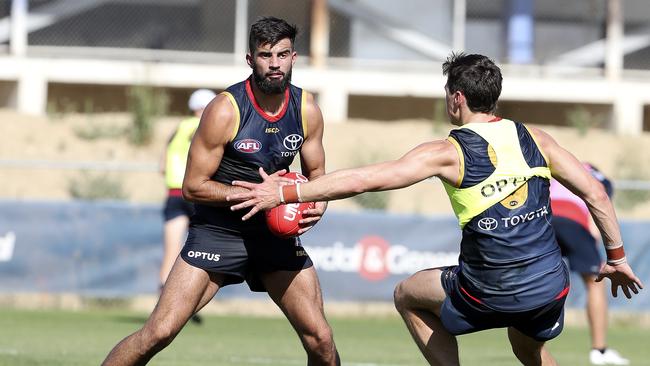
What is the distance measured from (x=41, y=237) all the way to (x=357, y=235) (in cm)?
361

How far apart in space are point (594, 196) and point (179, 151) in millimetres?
6067

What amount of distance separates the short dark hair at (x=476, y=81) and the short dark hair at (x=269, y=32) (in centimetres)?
Answer: 100

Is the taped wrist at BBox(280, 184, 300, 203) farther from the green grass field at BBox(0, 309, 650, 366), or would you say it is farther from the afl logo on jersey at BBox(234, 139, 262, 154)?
the green grass field at BBox(0, 309, 650, 366)

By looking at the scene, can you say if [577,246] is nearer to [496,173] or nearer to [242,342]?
[242,342]

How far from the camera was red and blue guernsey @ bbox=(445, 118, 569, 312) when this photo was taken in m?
6.40

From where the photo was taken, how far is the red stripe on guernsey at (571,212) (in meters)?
11.1

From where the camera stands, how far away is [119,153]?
70.0 ft

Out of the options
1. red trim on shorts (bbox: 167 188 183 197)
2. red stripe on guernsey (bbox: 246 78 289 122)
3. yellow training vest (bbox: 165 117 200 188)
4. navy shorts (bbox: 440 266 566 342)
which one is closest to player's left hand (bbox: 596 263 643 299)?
navy shorts (bbox: 440 266 566 342)

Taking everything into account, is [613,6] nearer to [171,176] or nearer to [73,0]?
[73,0]

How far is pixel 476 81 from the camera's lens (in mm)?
6500

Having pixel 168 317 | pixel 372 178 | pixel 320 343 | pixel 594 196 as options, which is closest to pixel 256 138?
pixel 372 178

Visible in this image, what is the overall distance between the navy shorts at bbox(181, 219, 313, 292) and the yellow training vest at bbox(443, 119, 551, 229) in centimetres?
115

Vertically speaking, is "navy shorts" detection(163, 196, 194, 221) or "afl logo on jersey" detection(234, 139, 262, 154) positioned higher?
"afl logo on jersey" detection(234, 139, 262, 154)

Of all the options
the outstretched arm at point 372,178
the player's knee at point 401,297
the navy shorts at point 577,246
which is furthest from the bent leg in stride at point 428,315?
the navy shorts at point 577,246
